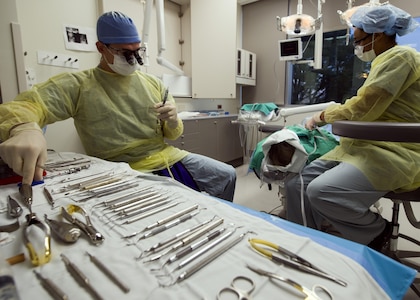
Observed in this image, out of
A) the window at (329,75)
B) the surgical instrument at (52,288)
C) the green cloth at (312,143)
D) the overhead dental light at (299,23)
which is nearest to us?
the surgical instrument at (52,288)

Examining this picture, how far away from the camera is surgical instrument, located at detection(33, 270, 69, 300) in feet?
1.21

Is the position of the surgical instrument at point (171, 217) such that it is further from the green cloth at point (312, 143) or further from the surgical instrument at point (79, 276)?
the green cloth at point (312, 143)

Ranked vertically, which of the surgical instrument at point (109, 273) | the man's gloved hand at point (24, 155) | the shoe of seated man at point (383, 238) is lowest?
the shoe of seated man at point (383, 238)

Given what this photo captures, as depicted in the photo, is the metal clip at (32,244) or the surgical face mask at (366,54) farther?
the surgical face mask at (366,54)

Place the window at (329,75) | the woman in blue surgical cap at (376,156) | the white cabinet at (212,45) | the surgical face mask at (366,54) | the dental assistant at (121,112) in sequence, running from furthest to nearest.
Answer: the window at (329,75) < the white cabinet at (212,45) < the surgical face mask at (366,54) < the dental assistant at (121,112) < the woman in blue surgical cap at (376,156)

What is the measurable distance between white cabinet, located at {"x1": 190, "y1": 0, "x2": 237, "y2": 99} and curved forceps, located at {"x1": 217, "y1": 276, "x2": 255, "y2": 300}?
2.73 m

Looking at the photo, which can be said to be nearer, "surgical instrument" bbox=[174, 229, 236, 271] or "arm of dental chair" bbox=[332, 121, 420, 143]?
"surgical instrument" bbox=[174, 229, 236, 271]

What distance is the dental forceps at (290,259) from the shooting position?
0.42 m

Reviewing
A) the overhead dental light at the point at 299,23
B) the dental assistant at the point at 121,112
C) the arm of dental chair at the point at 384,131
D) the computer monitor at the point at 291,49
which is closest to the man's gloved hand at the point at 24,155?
the dental assistant at the point at 121,112

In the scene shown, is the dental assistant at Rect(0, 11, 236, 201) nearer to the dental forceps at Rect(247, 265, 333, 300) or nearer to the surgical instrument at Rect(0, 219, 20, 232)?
the surgical instrument at Rect(0, 219, 20, 232)

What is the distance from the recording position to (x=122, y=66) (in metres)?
1.26

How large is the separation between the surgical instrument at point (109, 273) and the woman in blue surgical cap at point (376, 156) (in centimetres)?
93

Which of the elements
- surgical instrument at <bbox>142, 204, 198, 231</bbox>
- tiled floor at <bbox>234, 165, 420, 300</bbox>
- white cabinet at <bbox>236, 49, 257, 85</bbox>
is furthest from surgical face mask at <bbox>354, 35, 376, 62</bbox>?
white cabinet at <bbox>236, 49, 257, 85</bbox>

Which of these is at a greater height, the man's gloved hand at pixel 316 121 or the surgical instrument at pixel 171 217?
the man's gloved hand at pixel 316 121
